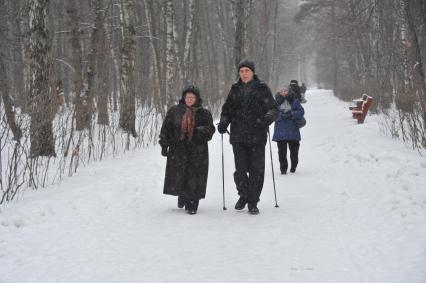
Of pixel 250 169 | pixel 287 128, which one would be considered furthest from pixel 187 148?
pixel 287 128

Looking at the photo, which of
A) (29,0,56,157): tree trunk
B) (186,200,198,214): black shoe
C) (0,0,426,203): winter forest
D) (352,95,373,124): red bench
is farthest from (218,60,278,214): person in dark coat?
(352,95,373,124): red bench

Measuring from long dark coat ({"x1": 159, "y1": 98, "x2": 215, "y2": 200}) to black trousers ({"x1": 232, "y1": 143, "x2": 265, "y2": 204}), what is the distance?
18.7 inches

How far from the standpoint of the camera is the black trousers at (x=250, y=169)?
665 centimetres

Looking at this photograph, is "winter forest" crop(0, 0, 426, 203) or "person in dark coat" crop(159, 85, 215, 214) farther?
"winter forest" crop(0, 0, 426, 203)

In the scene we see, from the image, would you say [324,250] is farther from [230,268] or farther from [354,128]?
[354,128]

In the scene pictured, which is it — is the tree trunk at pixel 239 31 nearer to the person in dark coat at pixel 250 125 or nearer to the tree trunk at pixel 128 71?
the tree trunk at pixel 128 71

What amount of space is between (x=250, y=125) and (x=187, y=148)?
97cm

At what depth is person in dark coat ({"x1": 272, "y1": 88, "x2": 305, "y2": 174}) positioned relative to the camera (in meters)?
9.71

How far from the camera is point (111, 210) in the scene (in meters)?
6.55

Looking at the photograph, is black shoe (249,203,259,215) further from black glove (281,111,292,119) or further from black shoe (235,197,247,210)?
black glove (281,111,292,119)

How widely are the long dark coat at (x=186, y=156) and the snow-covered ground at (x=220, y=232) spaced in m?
0.37

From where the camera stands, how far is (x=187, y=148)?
684 centimetres

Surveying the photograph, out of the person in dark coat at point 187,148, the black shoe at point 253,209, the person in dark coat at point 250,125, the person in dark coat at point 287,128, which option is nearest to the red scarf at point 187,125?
the person in dark coat at point 187,148

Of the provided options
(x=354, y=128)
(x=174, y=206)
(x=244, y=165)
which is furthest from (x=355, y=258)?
(x=354, y=128)
